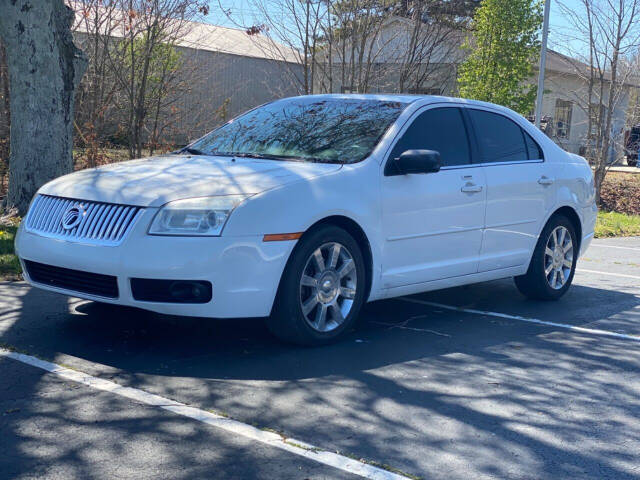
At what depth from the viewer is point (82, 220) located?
542 centimetres

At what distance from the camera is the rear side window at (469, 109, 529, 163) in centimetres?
712

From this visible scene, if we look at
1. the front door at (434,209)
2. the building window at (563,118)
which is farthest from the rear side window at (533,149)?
the building window at (563,118)

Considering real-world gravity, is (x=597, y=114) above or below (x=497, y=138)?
above

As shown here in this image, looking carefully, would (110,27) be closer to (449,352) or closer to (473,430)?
(449,352)

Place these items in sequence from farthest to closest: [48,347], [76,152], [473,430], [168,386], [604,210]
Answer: [604,210]
[76,152]
[48,347]
[168,386]
[473,430]

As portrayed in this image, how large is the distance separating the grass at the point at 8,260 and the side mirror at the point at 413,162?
348 cm

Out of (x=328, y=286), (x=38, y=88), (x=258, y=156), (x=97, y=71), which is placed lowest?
(x=328, y=286)

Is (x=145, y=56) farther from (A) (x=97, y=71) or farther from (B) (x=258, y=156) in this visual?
(B) (x=258, y=156)

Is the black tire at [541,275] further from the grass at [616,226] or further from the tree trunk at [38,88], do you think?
the grass at [616,226]

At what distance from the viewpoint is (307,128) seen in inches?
259

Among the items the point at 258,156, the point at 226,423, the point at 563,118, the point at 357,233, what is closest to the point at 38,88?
the point at 258,156

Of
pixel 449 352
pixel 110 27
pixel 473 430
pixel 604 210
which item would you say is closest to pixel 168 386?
pixel 473 430

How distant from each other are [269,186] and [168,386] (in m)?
1.40

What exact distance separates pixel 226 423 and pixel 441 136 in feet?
11.1
